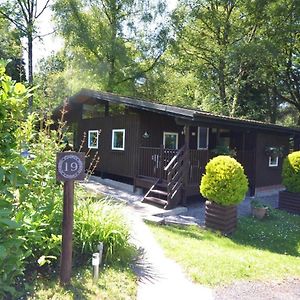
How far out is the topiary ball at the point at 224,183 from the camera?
7.45m

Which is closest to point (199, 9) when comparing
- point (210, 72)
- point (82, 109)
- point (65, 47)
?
point (210, 72)

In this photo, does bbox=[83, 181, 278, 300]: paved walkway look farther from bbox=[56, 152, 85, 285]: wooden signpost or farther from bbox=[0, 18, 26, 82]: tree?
bbox=[0, 18, 26, 82]: tree

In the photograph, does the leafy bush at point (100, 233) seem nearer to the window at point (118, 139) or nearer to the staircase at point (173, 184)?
the staircase at point (173, 184)

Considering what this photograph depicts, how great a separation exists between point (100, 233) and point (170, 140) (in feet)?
27.3

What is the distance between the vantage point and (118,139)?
12.9 metres

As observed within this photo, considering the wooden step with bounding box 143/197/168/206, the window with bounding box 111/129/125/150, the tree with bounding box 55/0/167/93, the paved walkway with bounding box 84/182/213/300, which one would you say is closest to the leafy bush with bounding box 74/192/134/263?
the paved walkway with bounding box 84/182/213/300

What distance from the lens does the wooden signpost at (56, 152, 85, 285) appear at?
150 inches

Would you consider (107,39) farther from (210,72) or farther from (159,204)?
(159,204)

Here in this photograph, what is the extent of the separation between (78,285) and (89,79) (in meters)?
→ 19.6

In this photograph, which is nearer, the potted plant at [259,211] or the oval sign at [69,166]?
the oval sign at [69,166]

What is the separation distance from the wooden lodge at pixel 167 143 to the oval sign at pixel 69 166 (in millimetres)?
5310

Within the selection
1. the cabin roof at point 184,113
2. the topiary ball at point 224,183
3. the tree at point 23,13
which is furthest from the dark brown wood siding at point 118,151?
the tree at point 23,13

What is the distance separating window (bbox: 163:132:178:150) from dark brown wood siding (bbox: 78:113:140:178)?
54.8 inches

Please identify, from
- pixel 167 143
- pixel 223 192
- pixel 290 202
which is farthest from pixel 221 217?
pixel 167 143
